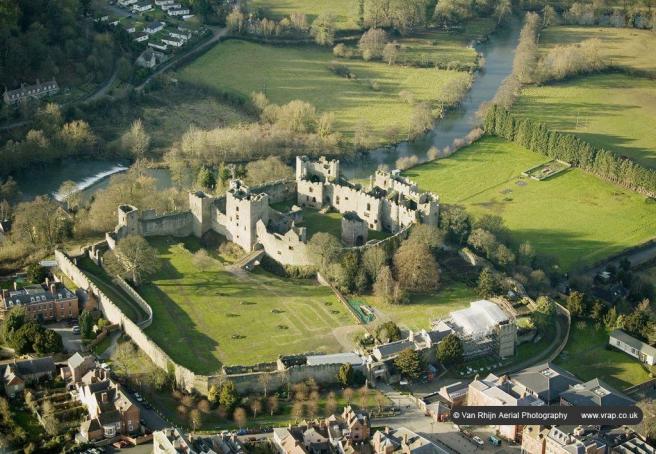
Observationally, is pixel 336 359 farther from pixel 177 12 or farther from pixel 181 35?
pixel 177 12

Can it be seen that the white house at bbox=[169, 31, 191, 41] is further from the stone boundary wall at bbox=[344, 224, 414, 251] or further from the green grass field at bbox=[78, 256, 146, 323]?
the stone boundary wall at bbox=[344, 224, 414, 251]

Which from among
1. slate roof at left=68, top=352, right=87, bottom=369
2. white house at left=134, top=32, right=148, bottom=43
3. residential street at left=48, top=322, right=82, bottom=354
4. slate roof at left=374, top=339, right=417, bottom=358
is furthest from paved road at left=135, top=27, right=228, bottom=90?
slate roof at left=374, top=339, right=417, bottom=358

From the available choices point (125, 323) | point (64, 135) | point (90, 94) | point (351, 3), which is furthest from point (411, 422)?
point (351, 3)

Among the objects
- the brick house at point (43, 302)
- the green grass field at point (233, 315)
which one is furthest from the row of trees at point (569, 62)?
the brick house at point (43, 302)

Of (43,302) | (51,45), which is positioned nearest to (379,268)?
(43,302)

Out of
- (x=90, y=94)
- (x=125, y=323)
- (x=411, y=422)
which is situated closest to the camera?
(x=411, y=422)

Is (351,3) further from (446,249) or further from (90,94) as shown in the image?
(446,249)
